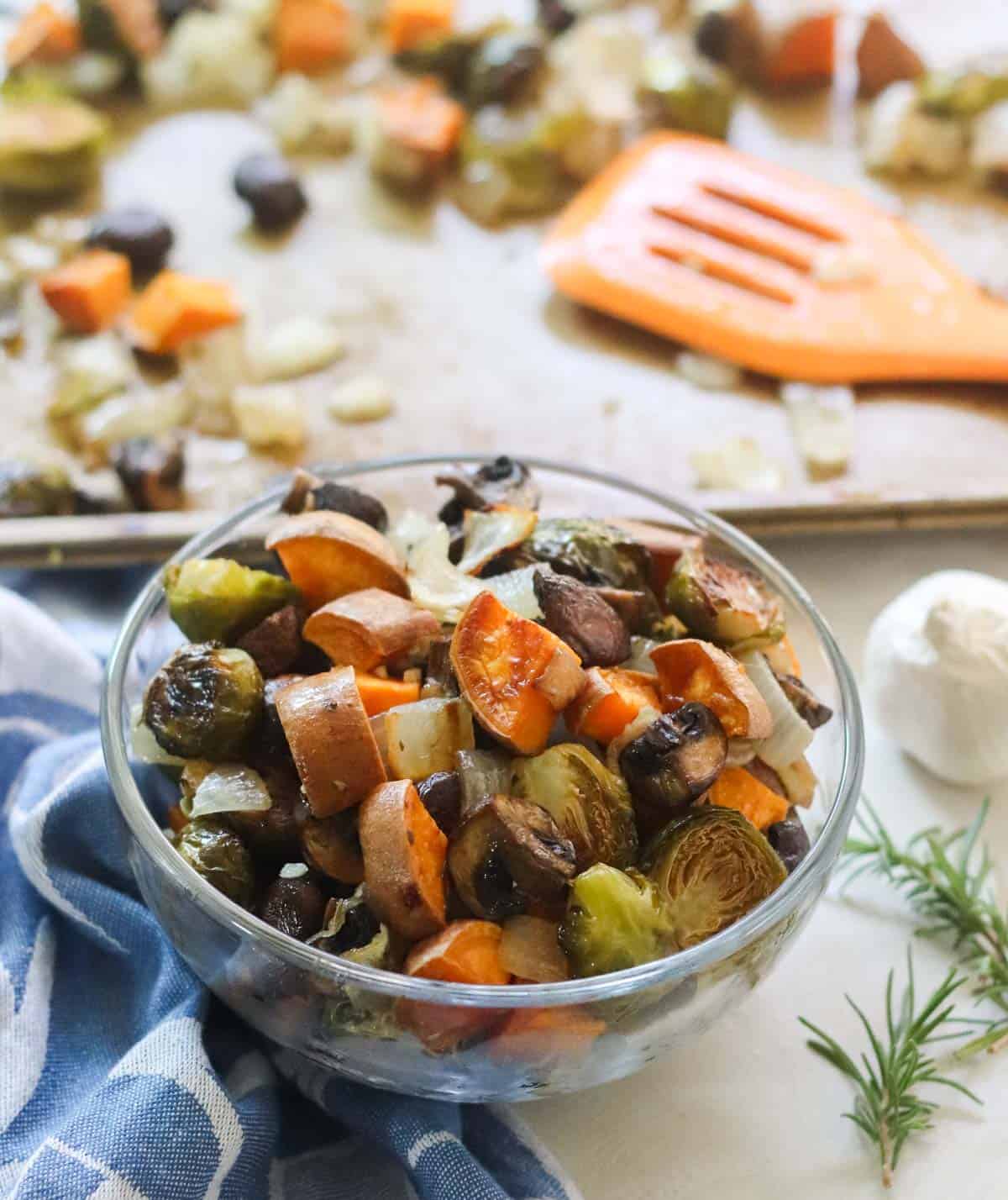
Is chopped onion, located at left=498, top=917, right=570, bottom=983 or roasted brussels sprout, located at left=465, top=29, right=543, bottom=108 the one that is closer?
chopped onion, located at left=498, top=917, right=570, bottom=983

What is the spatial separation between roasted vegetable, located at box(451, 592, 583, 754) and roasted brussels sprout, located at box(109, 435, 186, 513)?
74 cm

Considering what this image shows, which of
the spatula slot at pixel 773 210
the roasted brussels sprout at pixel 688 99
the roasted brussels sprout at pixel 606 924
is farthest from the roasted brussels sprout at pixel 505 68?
the roasted brussels sprout at pixel 606 924

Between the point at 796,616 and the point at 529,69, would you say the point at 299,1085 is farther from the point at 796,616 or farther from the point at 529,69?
the point at 529,69

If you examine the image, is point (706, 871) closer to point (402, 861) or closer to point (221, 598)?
point (402, 861)

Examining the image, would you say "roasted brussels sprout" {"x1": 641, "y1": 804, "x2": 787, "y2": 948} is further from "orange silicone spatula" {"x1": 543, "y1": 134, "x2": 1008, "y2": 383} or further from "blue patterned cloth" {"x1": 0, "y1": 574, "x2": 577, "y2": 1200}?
"orange silicone spatula" {"x1": 543, "y1": 134, "x2": 1008, "y2": 383}

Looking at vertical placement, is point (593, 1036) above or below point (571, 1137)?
above

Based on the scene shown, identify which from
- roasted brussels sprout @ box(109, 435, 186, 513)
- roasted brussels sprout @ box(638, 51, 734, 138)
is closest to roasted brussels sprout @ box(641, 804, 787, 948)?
roasted brussels sprout @ box(109, 435, 186, 513)

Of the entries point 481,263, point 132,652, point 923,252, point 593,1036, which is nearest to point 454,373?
point 481,263

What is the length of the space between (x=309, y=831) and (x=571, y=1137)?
1.06ft

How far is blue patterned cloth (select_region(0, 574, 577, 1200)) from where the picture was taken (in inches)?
35.9

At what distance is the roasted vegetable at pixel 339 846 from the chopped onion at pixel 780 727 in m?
0.31

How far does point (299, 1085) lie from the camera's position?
1001mm

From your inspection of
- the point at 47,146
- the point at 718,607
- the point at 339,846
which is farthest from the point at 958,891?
the point at 47,146

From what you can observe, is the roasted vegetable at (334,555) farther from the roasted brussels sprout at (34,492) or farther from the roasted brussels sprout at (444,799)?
the roasted brussels sprout at (34,492)
